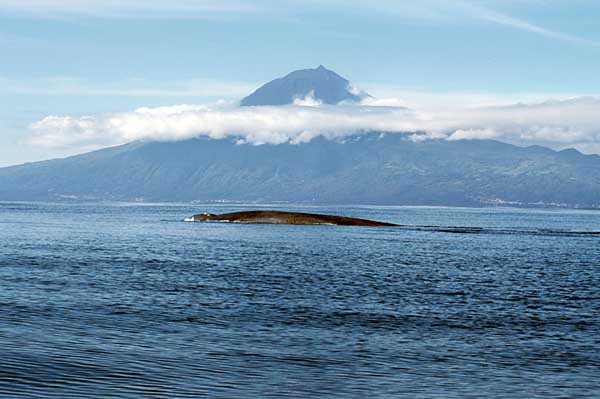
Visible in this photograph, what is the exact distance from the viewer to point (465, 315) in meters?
40.1

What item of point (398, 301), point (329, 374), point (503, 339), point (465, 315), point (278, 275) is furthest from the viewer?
point (278, 275)

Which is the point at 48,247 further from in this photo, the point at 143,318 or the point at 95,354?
the point at 95,354

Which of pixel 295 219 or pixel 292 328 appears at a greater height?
pixel 295 219

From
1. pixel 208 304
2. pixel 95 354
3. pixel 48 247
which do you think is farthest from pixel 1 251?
pixel 95 354

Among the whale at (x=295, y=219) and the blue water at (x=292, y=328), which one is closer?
the blue water at (x=292, y=328)

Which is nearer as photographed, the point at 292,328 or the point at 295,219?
the point at 292,328

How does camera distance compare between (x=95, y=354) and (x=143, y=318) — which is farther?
(x=143, y=318)

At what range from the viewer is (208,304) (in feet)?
136

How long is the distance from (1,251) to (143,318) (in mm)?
41575

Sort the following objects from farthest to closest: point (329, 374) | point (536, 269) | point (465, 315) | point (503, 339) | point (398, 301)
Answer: point (536, 269), point (398, 301), point (465, 315), point (503, 339), point (329, 374)

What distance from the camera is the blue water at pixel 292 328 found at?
80.1 feet

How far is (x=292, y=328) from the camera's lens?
114ft

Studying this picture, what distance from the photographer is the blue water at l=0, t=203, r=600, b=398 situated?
24406mm

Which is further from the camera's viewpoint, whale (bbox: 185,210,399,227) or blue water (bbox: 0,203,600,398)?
whale (bbox: 185,210,399,227)
